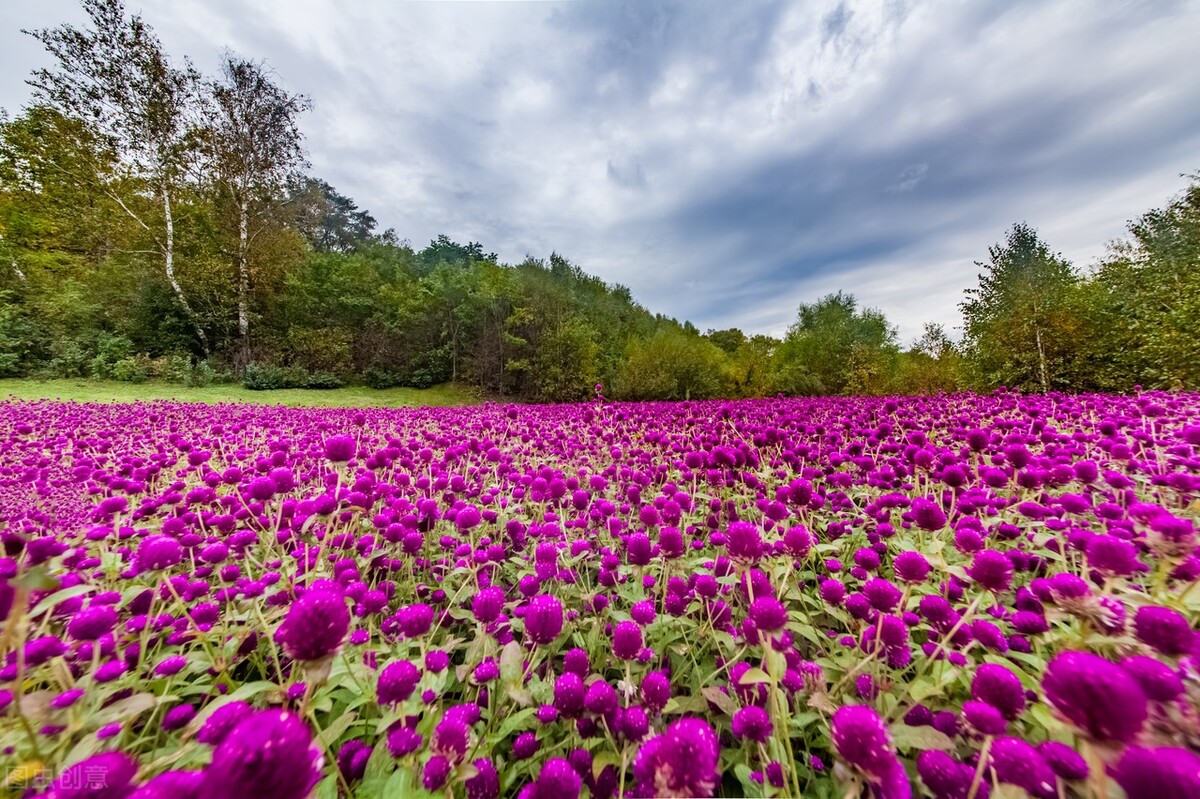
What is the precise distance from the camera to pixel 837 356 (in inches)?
908

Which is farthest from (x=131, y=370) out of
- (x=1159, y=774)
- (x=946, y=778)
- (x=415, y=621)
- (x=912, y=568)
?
(x=1159, y=774)

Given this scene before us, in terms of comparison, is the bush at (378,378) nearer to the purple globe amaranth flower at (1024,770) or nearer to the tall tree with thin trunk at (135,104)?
the tall tree with thin trunk at (135,104)

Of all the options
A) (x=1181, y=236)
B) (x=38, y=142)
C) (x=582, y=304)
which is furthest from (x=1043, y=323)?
(x=38, y=142)

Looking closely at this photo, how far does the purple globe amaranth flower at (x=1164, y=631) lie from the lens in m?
0.92

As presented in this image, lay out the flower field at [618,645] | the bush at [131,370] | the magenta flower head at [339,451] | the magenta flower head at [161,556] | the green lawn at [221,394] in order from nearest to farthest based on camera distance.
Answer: the flower field at [618,645], the magenta flower head at [161,556], the magenta flower head at [339,451], the green lawn at [221,394], the bush at [131,370]

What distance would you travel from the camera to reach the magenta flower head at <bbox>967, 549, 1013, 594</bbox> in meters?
1.26

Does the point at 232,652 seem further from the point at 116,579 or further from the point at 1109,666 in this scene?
the point at 1109,666

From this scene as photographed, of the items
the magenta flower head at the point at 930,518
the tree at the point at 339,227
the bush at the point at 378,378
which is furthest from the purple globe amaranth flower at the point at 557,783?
the tree at the point at 339,227

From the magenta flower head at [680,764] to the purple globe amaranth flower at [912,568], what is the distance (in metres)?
0.92

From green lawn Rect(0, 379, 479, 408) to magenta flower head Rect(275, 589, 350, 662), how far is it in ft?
45.2

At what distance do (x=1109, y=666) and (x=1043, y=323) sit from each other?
1779 cm

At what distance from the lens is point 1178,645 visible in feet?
3.02

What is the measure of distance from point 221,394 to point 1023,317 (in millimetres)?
26358

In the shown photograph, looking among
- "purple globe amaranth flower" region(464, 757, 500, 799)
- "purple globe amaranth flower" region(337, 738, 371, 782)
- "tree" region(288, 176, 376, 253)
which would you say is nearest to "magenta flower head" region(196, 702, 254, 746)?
"purple globe amaranth flower" region(337, 738, 371, 782)
